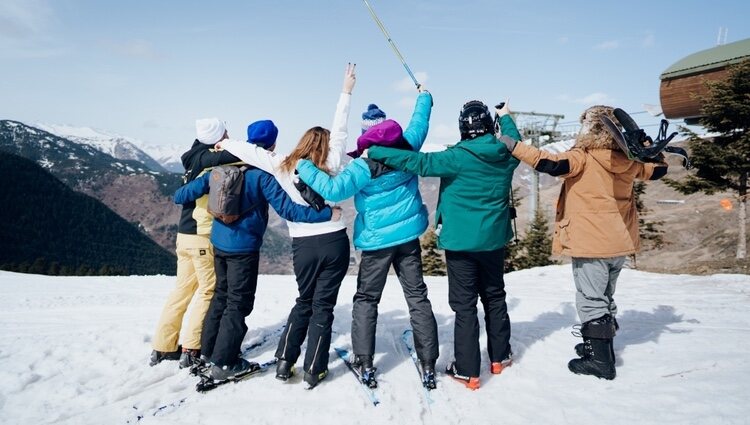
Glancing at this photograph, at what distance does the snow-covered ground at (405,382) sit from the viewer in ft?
12.1

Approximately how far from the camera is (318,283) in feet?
13.8

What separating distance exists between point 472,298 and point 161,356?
11.9 ft

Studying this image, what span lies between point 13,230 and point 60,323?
540ft

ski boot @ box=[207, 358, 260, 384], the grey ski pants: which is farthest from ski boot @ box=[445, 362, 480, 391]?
ski boot @ box=[207, 358, 260, 384]

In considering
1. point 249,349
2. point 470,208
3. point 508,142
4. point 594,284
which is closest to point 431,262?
point 249,349

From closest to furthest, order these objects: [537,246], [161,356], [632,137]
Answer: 1. [632,137]
2. [161,356]
3. [537,246]

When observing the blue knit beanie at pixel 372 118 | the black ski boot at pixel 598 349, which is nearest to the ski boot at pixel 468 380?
the black ski boot at pixel 598 349

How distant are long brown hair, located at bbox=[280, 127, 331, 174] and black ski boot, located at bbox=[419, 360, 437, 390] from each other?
214cm

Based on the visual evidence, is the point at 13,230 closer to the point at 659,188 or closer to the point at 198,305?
the point at 198,305

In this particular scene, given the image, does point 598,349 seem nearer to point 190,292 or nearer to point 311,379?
point 311,379

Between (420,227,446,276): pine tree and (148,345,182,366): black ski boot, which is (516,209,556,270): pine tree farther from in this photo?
(148,345,182,366): black ski boot

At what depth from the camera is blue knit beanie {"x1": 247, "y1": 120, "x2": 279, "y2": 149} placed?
166 inches

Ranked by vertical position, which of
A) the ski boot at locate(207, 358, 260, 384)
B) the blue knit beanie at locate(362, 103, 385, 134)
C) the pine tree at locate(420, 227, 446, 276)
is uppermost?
the blue knit beanie at locate(362, 103, 385, 134)

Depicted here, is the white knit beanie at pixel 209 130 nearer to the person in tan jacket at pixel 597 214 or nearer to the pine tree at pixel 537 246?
the person in tan jacket at pixel 597 214
